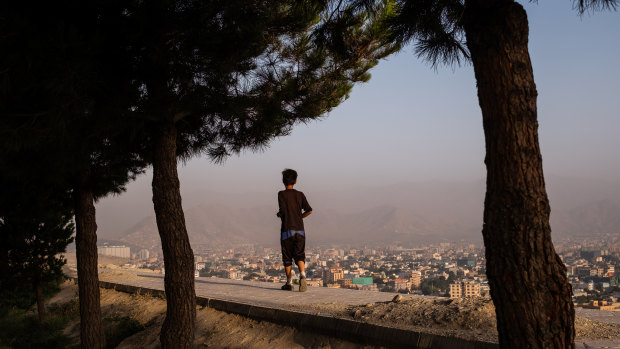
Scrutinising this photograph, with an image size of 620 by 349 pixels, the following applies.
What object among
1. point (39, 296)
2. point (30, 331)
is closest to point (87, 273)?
point (39, 296)

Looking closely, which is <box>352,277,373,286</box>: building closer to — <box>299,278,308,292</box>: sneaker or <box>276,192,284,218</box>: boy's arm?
<box>299,278,308,292</box>: sneaker

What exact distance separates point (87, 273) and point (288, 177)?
3.58 m

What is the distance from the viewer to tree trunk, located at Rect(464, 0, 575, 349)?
3.52 meters

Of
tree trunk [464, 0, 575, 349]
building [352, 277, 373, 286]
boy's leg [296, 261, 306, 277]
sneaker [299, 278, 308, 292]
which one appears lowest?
building [352, 277, 373, 286]

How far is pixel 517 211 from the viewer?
361 cm

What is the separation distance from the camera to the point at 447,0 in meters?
4.72

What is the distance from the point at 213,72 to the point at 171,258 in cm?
215

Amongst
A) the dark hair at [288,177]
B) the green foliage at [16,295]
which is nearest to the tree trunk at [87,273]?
the dark hair at [288,177]

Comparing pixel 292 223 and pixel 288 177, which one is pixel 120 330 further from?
pixel 288 177

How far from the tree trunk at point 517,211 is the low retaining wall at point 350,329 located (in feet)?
4.62

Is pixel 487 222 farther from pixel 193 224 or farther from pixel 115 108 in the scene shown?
pixel 193 224

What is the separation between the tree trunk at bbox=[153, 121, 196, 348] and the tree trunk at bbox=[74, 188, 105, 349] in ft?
8.97

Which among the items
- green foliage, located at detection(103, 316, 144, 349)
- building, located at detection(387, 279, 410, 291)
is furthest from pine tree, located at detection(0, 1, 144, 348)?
building, located at detection(387, 279, 410, 291)

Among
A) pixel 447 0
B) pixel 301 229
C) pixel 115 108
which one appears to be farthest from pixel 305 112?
pixel 447 0
